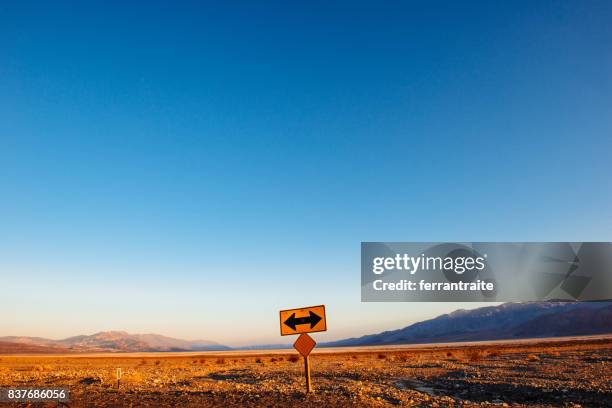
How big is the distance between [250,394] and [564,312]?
207m

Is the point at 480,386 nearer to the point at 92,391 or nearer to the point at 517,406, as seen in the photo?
the point at 517,406

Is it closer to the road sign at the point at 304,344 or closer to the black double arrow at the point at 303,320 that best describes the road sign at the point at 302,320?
the black double arrow at the point at 303,320

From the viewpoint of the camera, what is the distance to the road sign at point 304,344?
14.6 meters

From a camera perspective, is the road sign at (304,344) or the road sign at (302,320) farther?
the road sign at (304,344)

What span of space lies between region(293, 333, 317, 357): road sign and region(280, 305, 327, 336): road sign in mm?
280

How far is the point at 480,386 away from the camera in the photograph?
19078 millimetres

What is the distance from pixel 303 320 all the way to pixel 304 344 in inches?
31.6

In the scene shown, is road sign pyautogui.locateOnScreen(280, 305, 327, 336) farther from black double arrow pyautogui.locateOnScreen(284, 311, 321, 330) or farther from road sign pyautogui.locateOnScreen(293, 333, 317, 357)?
road sign pyautogui.locateOnScreen(293, 333, 317, 357)

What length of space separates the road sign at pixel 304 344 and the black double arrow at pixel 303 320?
0.44m

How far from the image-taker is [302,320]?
14.7 m

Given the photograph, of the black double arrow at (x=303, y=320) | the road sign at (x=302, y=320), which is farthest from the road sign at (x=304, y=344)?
the black double arrow at (x=303, y=320)

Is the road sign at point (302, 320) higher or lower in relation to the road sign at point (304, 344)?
higher

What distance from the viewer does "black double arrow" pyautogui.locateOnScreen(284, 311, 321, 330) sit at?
1452 centimetres

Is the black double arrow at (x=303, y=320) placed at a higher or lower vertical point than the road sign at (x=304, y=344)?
higher
